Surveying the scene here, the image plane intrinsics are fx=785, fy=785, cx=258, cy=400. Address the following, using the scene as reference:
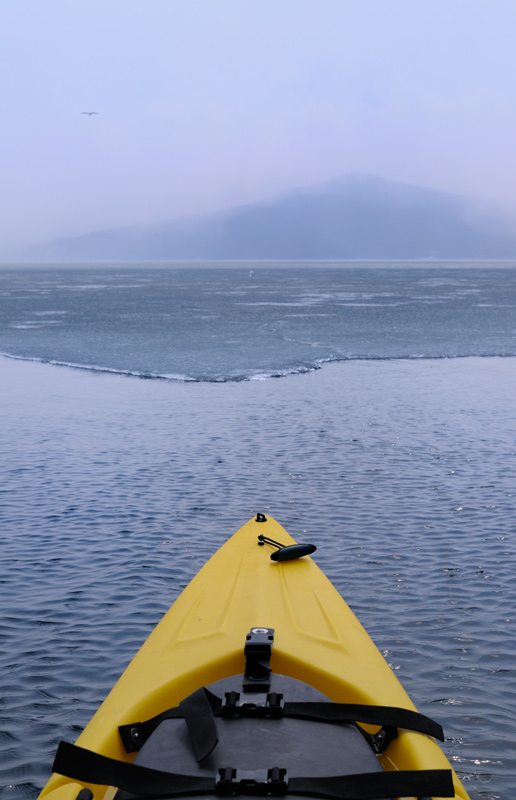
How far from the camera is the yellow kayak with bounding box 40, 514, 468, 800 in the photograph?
2.62 meters

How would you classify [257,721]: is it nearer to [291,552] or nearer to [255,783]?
[255,783]

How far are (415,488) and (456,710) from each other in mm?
4215

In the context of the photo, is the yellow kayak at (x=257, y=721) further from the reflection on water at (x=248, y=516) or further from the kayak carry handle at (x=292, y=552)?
the reflection on water at (x=248, y=516)

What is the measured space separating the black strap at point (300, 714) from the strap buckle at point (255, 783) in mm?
330

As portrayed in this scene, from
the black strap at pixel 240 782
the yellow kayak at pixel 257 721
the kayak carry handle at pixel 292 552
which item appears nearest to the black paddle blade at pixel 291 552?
the kayak carry handle at pixel 292 552

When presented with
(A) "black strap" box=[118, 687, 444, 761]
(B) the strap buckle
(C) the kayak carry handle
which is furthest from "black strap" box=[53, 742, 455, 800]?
(C) the kayak carry handle

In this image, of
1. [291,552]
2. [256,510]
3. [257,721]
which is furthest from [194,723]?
[256,510]

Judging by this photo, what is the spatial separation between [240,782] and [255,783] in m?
0.05

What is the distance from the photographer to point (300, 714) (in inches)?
118

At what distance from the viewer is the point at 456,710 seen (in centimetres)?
425

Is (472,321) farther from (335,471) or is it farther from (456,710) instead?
(456,710)

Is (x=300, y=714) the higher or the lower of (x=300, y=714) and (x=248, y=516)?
the higher

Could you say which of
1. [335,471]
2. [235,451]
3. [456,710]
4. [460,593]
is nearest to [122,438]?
[235,451]

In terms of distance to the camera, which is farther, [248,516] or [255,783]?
[248,516]
